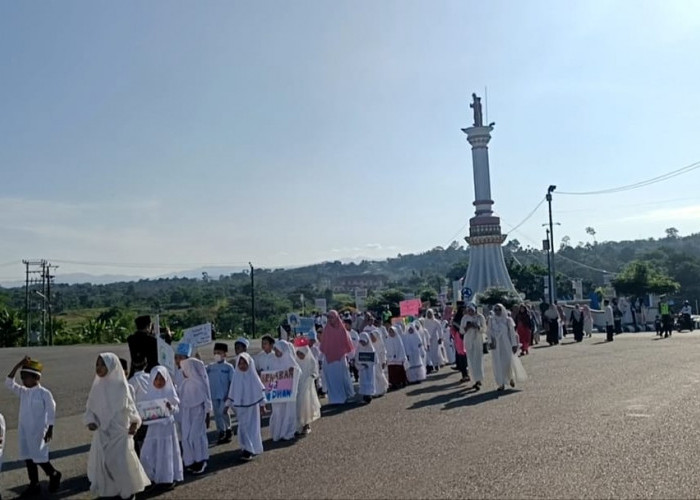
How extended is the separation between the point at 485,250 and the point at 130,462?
4516 cm

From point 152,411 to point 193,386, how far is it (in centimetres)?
129

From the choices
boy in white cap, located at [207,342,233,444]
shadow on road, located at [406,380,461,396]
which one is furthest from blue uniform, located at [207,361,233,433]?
shadow on road, located at [406,380,461,396]

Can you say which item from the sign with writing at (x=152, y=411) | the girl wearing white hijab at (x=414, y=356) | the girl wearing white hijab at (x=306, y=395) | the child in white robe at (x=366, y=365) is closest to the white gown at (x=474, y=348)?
the girl wearing white hijab at (x=414, y=356)

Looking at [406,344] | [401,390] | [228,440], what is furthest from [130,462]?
[406,344]

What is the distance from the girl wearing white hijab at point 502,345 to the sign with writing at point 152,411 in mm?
8921

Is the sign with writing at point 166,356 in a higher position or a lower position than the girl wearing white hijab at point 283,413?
higher

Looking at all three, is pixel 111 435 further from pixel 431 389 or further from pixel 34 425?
pixel 431 389

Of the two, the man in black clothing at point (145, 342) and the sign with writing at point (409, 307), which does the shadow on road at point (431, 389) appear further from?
the man in black clothing at point (145, 342)

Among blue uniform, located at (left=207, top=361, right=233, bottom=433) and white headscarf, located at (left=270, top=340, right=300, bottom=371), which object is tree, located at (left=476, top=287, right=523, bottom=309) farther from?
white headscarf, located at (left=270, top=340, right=300, bottom=371)

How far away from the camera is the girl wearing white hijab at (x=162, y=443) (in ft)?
27.1

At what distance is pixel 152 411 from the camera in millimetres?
8312

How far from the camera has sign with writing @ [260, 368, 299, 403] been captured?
10938mm

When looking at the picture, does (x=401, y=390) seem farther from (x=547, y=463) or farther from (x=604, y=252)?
(x=604, y=252)

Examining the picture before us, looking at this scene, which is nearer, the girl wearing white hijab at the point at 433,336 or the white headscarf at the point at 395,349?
the white headscarf at the point at 395,349
